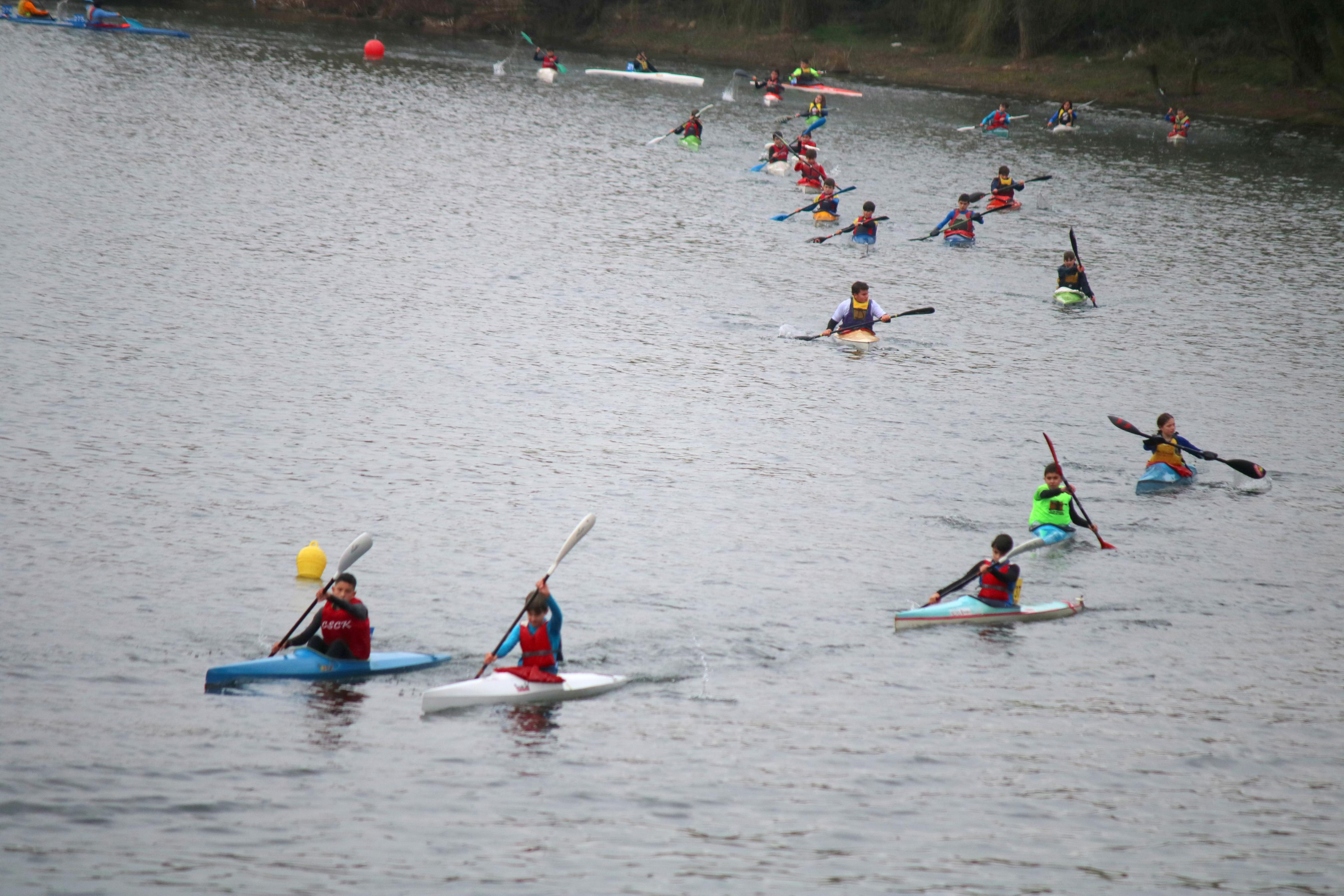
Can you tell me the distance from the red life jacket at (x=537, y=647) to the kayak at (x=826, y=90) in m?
55.2

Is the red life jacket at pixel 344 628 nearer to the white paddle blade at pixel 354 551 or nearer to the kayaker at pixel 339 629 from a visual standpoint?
the kayaker at pixel 339 629

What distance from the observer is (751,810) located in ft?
36.4

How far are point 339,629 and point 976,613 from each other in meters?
7.15

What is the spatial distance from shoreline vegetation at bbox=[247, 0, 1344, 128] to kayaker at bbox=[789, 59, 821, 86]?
531cm

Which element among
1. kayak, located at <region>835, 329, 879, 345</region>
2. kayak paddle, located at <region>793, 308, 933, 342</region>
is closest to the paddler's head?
kayak paddle, located at <region>793, 308, 933, 342</region>

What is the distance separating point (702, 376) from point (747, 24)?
5983 centimetres

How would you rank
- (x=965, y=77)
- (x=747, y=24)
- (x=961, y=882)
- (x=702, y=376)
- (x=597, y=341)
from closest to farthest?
(x=961, y=882)
(x=702, y=376)
(x=597, y=341)
(x=965, y=77)
(x=747, y=24)

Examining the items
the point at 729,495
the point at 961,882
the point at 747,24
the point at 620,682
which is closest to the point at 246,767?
the point at 620,682

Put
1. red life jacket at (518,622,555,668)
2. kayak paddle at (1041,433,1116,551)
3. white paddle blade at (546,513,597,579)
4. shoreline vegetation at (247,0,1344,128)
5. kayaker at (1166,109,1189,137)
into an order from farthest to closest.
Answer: shoreline vegetation at (247,0,1344,128) → kayaker at (1166,109,1189,137) → kayak paddle at (1041,433,1116,551) → white paddle blade at (546,513,597,579) → red life jacket at (518,622,555,668)

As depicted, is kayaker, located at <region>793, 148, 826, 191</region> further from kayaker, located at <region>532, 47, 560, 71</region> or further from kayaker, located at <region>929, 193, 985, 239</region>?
kayaker, located at <region>532, 47, 560, 71</region>

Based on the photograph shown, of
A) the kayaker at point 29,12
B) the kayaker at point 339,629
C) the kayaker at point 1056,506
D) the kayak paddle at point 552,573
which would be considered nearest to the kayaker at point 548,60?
the kayaker at point 29,12

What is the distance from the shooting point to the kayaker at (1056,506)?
17172 mm

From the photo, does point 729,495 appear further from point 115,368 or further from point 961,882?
point 115,368

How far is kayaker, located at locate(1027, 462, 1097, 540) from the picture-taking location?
17172mm
